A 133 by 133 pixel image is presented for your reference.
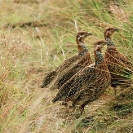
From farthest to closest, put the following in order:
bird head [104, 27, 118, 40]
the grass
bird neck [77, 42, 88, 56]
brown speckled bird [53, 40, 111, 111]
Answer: bird neck [77, 42, 88, 56], bird head [104, 27, 118, 40], brown speckled bird [53, 40, 111, 111], the grass

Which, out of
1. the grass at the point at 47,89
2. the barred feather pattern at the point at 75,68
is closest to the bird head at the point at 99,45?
the grass at the point at 47,89

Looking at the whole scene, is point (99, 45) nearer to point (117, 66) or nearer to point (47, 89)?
point (117, 66)

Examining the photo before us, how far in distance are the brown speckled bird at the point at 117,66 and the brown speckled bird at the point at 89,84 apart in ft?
0.56

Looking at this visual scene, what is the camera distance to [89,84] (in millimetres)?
6199

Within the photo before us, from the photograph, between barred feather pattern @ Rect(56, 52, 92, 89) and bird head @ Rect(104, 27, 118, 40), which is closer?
bird head @ Rect(104, 27, 118, 40)

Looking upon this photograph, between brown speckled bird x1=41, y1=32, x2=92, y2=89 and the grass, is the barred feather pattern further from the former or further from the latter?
the grass

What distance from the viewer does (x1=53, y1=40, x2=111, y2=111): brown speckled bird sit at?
617 centimetres

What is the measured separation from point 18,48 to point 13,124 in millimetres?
Answer: 1795

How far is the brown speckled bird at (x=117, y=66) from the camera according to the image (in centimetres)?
631

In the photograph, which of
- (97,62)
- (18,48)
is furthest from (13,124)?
(18,48)

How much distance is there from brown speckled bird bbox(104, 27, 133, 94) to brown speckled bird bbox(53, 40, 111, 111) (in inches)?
6.7

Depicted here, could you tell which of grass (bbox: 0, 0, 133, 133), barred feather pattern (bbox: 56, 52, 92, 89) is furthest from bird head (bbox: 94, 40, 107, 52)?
barred feather pattern (bbox: 56, 52, 92, 89)

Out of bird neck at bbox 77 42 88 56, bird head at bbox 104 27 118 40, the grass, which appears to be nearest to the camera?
the grass

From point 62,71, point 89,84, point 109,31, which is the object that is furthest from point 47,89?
point 109,31
